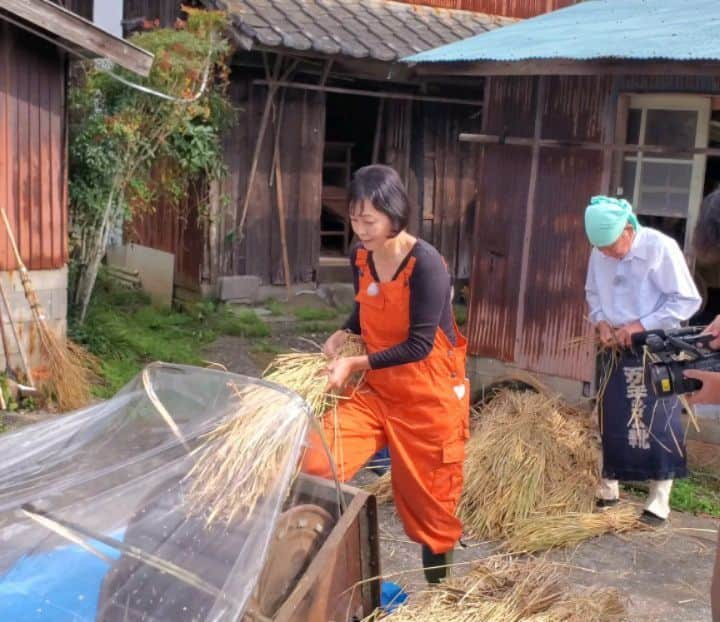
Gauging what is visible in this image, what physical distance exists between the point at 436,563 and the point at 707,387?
1.38 meters

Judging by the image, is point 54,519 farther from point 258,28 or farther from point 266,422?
point 258,28

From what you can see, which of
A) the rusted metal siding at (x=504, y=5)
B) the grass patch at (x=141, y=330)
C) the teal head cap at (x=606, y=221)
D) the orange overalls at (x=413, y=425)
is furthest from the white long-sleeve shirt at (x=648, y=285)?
the rusted metal siding at (x=504, y=5)

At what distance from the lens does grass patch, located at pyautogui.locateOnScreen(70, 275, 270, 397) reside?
8.47 metres

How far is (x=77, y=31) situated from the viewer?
22.5ft

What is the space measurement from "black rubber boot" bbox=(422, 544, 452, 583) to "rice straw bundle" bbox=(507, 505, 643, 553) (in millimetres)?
1169

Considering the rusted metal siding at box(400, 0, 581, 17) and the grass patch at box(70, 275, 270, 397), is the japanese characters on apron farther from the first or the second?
the rusted metal siding at box(400, 0, 581, 17)

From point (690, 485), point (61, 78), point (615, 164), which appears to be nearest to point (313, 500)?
point (690, 485)

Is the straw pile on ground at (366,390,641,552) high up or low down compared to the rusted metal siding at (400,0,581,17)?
down

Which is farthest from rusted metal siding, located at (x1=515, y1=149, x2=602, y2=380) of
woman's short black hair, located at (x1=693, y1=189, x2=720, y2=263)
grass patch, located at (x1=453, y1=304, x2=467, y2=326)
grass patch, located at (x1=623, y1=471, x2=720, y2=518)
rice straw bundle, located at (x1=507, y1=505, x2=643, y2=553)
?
woman's short black hair, located at (x1=693, y1=189, x2=720, y2=263)

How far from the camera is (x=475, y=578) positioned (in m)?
3.29

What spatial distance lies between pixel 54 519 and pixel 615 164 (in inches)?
208

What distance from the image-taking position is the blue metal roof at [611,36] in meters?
5.85

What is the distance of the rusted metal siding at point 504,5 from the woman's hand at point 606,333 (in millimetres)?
7808

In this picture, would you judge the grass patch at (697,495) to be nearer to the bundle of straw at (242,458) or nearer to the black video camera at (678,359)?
the black video camera at (678,359)
